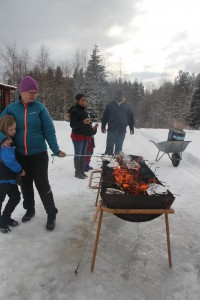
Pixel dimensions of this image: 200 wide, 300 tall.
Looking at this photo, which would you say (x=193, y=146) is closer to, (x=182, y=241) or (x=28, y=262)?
(x=182, y=241)

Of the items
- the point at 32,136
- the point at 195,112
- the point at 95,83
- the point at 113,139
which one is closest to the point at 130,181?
the point at 32,136

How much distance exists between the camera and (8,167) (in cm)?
325

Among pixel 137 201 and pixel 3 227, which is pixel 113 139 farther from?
pixel 137 201

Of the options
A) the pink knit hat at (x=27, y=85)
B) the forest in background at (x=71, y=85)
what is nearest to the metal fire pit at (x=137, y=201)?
the pink knit hat at (x=27, y=85)

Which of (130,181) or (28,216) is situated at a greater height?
(130,181)

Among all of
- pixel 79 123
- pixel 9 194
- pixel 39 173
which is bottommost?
pixel 9 194

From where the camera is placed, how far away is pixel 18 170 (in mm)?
3297

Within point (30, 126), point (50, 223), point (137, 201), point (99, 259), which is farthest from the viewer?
point (50, 223)

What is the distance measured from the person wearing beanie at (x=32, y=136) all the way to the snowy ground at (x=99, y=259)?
0.48 m

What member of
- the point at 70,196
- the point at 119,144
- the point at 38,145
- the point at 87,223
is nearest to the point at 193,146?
the point at 119,144

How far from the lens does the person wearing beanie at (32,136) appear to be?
329cm

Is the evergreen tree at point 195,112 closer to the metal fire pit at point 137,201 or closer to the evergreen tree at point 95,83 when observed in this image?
the evergreen tree at point 95,83

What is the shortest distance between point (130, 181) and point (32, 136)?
142 centimetres

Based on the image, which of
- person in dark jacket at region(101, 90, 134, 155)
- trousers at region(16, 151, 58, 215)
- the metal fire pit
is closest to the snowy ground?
trousers at region(16, 151, 58, 215)
